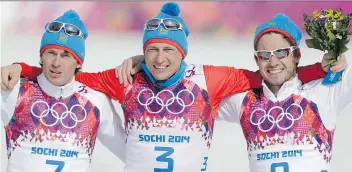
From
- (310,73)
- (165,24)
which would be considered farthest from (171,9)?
(310,73)

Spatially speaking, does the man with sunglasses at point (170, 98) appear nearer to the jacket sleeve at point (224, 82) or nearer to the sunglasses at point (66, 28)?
the jacket sleeve at point (224, 82)

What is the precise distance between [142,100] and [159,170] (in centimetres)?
50

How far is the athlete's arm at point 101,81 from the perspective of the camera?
4.88 m

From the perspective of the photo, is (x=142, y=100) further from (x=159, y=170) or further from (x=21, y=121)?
(x=21, y=121)

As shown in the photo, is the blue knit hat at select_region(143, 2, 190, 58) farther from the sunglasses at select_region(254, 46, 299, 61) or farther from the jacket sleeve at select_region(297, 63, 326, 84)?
the jacket sleeve at select_region(297, 63, 326, 84)

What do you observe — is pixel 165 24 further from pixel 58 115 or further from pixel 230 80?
pixel 58 115

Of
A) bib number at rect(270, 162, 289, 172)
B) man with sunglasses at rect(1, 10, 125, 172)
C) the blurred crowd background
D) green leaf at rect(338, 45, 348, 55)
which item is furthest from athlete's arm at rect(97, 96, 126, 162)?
the blurred crowd background

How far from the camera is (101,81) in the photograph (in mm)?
4918

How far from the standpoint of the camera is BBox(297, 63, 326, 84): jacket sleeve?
4.76 metres

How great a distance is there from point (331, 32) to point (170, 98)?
1.17 meters

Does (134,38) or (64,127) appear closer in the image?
(64,127)

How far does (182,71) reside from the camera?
4.81 meters

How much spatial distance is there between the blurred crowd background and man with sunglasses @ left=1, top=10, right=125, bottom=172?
5.60 meters

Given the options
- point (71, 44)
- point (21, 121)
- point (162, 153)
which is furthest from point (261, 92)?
point (21, 121)
